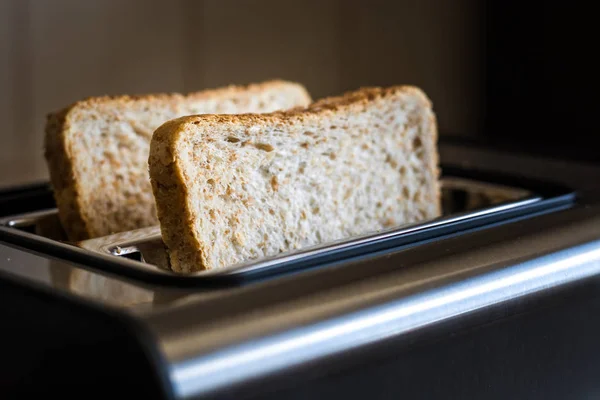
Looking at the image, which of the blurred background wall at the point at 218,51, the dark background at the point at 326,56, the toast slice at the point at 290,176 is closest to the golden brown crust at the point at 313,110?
the toast slice at the point at 290,176

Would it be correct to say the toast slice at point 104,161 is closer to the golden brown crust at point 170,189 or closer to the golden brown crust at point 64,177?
the golden brown crust at point 64,177

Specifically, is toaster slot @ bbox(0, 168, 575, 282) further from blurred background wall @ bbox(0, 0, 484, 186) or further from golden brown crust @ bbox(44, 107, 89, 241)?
blurred background wall @ bbox(0, 0, 484, 186)

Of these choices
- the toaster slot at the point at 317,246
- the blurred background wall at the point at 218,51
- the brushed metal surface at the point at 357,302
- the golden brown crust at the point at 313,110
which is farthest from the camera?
the blurred background wall at the point at 218,51

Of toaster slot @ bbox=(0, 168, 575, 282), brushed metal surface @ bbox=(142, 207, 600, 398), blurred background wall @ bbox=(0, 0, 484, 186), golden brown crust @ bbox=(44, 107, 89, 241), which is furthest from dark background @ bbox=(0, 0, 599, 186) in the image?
golden brown crust @ bbox=(44, 107, 89, 241)

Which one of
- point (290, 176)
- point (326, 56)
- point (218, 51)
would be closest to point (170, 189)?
point (290, 176)

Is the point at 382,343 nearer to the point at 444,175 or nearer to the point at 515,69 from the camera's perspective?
the point at 444,175
